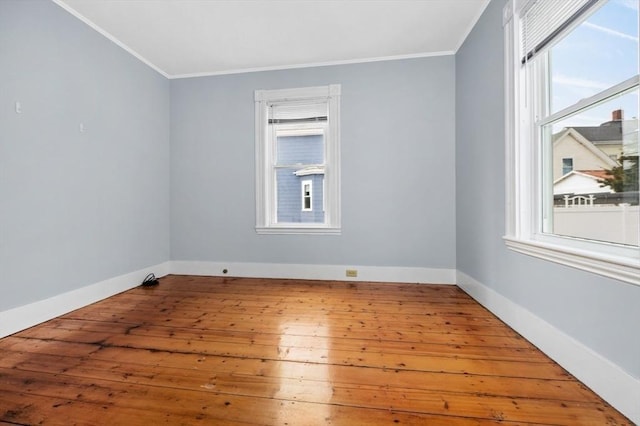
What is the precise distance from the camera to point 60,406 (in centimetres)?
132

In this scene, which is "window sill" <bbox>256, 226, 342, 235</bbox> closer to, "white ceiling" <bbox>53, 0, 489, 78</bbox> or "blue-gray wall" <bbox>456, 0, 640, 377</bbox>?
"blue-gray wall" <bbox>456, 0, 640, 377</bbox>

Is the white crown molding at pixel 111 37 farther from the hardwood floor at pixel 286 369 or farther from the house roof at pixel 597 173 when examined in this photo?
the house roof at pixel 597 173

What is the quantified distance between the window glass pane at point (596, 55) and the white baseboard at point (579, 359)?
135 cm

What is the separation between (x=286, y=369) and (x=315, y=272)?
1978 millimetres

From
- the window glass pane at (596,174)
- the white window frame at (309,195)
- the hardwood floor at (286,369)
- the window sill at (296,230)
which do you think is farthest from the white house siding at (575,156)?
the white window frame at (309,195)

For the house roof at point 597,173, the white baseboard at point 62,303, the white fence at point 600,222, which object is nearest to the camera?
the white fence at point 600,222

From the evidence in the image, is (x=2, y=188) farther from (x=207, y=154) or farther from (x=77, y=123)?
(x=207, y=154)

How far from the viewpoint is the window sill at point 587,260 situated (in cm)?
117

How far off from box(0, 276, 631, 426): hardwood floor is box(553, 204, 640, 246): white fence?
2.55 ft

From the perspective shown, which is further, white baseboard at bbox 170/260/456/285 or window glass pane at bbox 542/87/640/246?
white baseboard at bbox 170/260/456/285

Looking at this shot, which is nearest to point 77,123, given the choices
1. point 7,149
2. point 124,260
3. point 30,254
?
point 7,149

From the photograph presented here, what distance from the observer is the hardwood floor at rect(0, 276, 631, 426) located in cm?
126

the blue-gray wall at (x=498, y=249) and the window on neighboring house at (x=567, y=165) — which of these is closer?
the blue-gray wall at (x=498, y=249)

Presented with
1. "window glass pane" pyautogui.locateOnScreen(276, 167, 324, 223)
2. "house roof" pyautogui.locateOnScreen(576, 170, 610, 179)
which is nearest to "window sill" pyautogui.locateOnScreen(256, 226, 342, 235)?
"window glass pane" pyautogui.locateOnScreen(276, 167, 324, 223)
